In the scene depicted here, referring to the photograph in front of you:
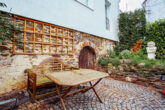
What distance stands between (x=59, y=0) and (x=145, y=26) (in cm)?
543

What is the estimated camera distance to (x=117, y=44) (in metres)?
6.74

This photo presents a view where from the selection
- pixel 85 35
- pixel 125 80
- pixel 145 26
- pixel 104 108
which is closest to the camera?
pixel 104 108

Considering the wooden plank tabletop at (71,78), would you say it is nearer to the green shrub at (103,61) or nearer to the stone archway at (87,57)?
the stone archway at (87,57)

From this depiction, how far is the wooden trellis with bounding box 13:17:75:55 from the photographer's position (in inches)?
102

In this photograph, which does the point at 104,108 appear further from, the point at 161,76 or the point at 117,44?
the point at 117,44

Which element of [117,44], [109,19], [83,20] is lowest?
[117,44]

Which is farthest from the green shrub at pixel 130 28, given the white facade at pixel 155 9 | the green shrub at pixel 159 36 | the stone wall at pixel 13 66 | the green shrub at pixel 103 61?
the white facade at pixel 155 9

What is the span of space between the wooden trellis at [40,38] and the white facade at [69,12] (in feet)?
0.66

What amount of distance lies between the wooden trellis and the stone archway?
3.38 feet

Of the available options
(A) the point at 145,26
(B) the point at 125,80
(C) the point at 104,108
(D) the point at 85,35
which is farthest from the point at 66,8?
(A) the point at 145,26

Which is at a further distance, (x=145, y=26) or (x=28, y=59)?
(x=145, y=26)

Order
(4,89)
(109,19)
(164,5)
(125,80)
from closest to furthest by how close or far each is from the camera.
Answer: (4,89), (125,80), (109,19), (164,5)

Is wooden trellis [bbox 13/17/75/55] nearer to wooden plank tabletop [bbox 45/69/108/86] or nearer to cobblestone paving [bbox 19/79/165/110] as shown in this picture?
wooden plank tabletop [bbox 45/69/108/86]

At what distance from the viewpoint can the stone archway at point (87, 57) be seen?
15.5 ft
